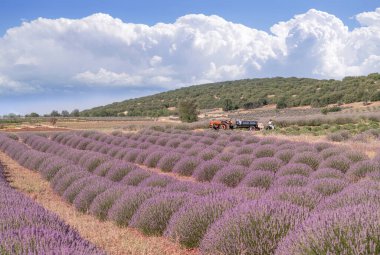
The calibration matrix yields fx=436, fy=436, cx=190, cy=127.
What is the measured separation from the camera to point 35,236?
3.26 m

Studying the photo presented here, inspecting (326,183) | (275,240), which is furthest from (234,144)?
(275,240)

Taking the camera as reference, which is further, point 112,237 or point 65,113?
point 65,113

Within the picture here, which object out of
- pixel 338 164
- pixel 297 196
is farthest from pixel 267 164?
pixel 297 196

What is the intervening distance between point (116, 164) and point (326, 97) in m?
59.4

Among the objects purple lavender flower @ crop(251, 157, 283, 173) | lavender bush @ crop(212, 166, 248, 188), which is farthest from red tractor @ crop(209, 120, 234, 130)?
Result: lavender bush @ crop(212, 166, 248, 188)

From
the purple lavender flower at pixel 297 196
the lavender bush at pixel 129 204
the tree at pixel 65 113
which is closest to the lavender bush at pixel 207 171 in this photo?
the lavender bush at pixel 129 204

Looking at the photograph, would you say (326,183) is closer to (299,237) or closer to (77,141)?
(299,237)

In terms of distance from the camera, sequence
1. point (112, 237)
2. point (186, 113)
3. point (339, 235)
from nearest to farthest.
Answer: point (339, 235), point (112, 237), point (186, 113)

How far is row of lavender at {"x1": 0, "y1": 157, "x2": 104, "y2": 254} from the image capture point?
9.95ft

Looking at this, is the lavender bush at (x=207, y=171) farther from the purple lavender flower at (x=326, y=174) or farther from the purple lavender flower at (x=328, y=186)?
the purple lavender flower at (x=328, y=186)

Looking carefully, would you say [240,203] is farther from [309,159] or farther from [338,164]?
[309,159]

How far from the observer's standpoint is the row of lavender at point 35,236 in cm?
303

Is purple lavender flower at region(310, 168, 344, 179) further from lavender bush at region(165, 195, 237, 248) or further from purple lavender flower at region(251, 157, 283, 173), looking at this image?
lavender bush at region(165, 195, 237, 248)

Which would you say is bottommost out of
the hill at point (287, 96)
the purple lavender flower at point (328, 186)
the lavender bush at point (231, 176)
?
the lavender bush at point (231, 176)
